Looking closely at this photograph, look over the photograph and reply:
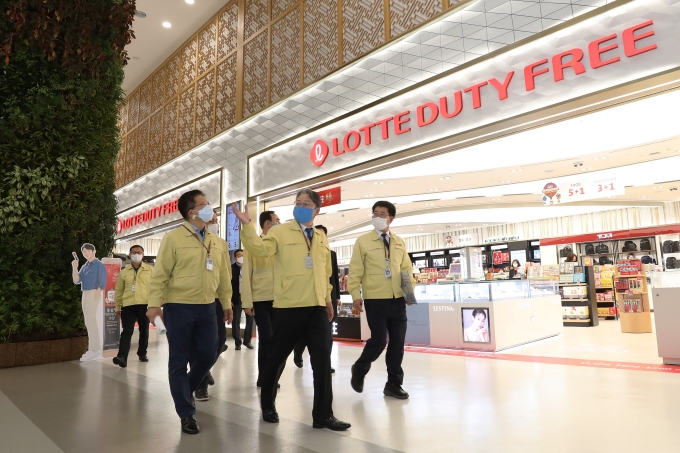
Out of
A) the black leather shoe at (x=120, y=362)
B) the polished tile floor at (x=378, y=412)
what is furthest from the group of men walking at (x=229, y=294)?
the black leather shoe at (x=120, y=362)

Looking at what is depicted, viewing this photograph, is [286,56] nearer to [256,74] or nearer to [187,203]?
[256,74]

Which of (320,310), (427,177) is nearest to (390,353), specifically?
(320,310)

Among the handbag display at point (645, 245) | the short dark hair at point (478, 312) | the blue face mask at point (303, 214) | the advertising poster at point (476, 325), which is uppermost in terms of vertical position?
the handbag display at point (645, 245)

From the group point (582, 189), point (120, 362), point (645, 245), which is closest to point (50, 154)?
point (120, 362)

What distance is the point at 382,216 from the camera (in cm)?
358

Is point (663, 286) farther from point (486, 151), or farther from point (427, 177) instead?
point (427, 177)

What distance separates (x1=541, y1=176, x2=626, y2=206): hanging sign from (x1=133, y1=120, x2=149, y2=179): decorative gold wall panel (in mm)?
9778

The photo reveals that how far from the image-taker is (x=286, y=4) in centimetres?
866

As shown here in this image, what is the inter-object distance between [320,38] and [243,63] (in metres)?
2.40

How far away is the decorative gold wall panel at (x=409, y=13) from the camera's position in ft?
20.3

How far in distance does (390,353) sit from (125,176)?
12586mm

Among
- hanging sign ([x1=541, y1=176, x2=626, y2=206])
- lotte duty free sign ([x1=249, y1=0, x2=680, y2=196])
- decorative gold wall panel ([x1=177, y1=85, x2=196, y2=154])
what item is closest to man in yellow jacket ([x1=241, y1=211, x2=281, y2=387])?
lotte duty free sign ([x1=249, y1=0, x2=680, y2=196])

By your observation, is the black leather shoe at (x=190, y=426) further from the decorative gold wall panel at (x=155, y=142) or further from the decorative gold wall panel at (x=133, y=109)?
the decorative gold wall panel at (x=133, y=109)

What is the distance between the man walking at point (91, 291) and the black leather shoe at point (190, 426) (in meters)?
3.69
